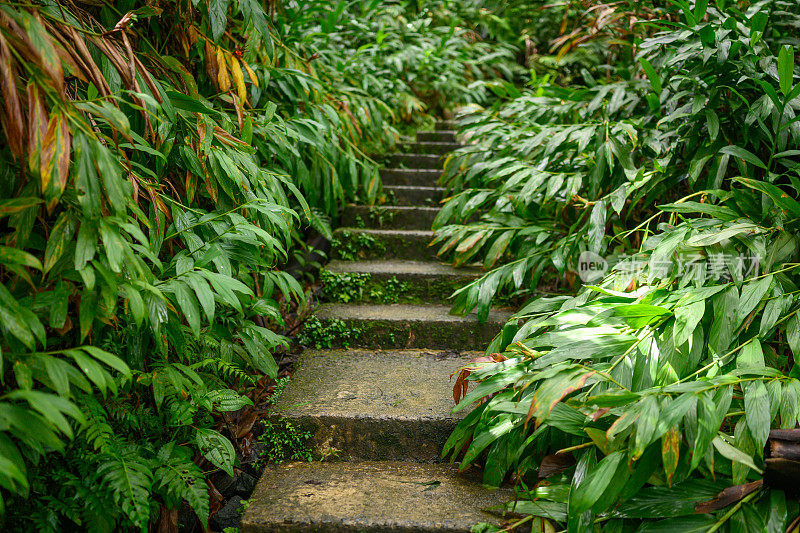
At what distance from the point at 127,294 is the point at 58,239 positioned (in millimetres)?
175

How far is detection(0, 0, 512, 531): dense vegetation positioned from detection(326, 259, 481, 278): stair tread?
57 centimetres

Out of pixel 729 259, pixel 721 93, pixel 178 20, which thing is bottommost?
pixel 729 259

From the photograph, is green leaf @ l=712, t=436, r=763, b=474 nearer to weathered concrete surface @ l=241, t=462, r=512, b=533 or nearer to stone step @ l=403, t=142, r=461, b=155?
weathered concrete surface @ l=241, t=462, r=512, b=533

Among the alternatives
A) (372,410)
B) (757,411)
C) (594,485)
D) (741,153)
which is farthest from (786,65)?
(372,410)

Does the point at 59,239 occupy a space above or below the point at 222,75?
below

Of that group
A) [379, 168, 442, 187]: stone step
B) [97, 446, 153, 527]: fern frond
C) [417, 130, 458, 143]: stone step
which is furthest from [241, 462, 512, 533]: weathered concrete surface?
[417, 130, 458, 143]: stone step

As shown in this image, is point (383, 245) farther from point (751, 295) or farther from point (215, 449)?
point (751, 295)

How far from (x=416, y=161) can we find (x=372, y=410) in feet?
7.51

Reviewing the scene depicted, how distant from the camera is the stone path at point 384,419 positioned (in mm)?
1347

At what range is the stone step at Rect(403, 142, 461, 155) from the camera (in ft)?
12.3

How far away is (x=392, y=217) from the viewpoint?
3.03 meters

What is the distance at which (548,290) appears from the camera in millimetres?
2387

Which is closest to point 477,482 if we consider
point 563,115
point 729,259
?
A: point 729,259

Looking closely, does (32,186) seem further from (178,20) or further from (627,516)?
(627,516)
